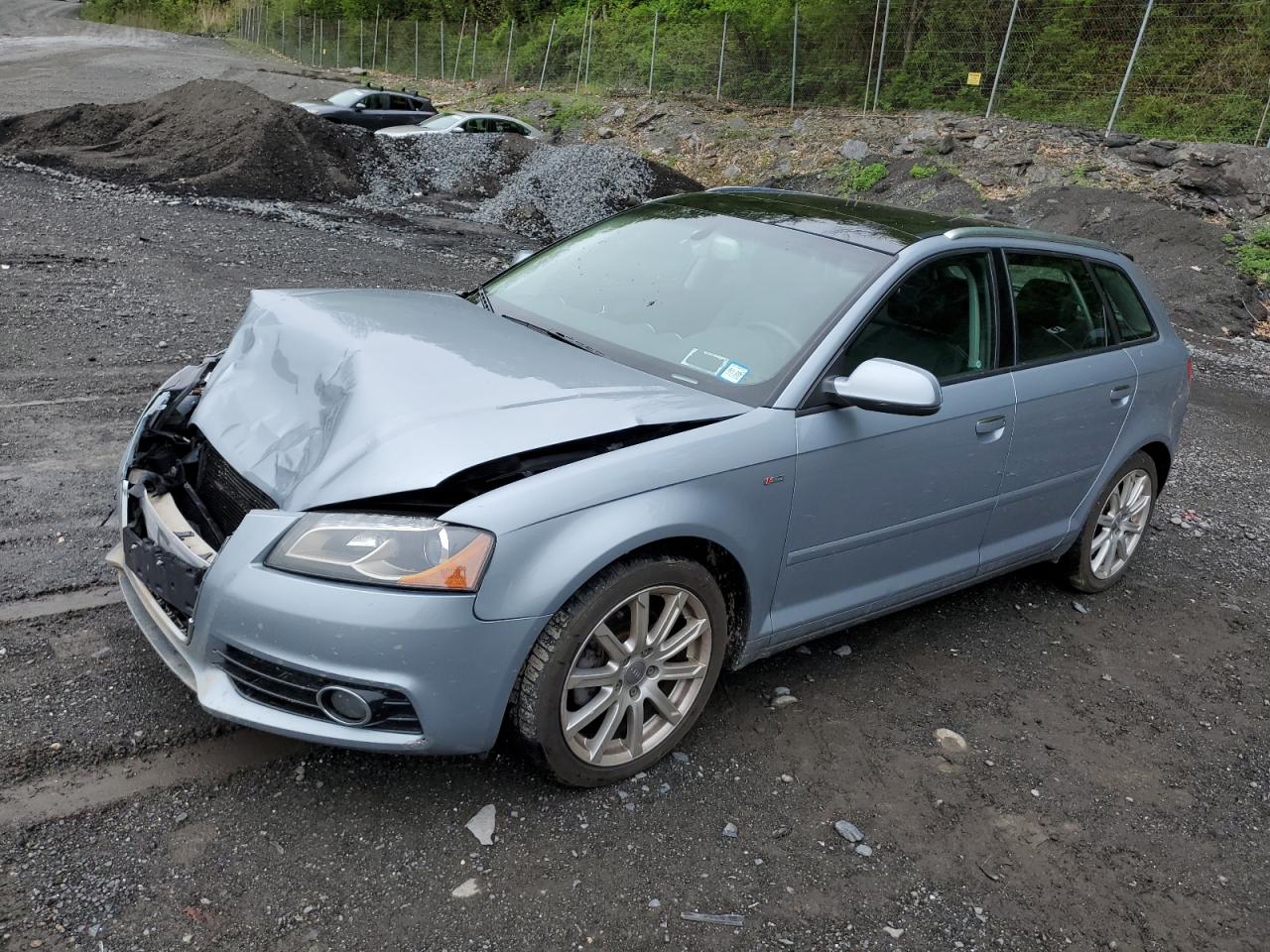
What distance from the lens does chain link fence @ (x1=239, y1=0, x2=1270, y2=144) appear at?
1753 cm

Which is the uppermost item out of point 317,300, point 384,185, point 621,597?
point 317,300

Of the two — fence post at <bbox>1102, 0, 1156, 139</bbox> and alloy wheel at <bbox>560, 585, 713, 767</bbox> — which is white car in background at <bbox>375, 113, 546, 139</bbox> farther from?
alloy wheel at <bbox>560, 585, 713, 767</bbox>

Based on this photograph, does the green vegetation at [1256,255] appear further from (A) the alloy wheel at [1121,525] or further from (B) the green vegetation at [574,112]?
(B) the green vegetation at [574,112]

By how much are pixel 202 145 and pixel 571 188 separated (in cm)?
530

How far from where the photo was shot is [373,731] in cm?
283

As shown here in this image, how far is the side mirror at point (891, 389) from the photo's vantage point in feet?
10.9

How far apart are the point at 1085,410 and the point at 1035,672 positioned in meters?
1.14

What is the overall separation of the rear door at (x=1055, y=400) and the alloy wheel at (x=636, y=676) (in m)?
1.61

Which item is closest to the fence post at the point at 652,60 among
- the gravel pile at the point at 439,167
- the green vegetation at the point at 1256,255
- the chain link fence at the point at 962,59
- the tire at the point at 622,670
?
the chain link fence at the point at 962,59

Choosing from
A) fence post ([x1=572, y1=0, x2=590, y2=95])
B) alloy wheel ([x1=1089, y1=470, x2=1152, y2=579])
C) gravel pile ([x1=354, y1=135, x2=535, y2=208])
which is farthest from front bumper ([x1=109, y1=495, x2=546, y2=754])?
fence post ([x1=572, y1=0, x2=590, y2=95])

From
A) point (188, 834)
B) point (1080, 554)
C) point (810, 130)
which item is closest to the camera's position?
point (188, 834)

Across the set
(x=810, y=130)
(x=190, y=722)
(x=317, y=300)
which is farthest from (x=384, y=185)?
(x=190, y=722)

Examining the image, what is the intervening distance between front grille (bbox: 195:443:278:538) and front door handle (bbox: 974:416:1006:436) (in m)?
2.55

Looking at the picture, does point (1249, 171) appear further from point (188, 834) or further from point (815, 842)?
point (188, 834)
